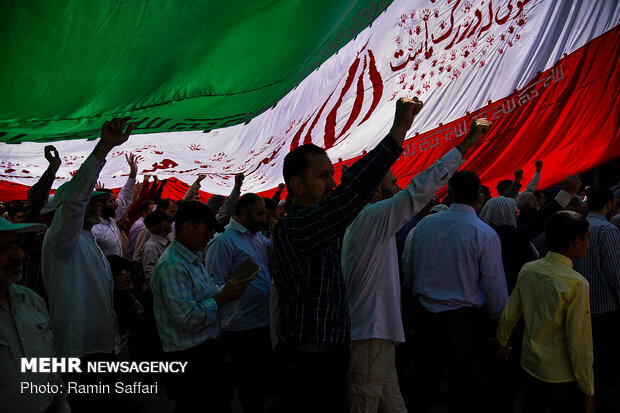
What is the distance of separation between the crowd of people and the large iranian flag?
0.29 m

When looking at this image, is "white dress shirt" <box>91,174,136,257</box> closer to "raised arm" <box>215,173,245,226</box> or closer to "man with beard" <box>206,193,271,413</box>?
"raised arm" <box>215,173,245,226</box>

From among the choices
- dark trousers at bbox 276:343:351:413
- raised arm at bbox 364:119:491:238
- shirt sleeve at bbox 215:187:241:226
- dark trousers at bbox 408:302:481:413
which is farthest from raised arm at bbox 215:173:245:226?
dark trousers at bbox 276:343:351:413

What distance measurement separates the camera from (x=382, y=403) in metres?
2.24

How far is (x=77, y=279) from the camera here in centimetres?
229

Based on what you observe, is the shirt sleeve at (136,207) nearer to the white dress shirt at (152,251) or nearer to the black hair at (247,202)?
the white dress shirt at (152,251)

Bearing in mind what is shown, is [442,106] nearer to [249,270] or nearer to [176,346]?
[249,270]

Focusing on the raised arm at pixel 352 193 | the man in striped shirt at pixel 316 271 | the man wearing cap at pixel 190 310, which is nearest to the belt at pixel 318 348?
the man in striped shirt at pixel 316 271

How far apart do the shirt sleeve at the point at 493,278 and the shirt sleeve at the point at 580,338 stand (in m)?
0.51

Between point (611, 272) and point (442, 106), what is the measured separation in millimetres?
2152

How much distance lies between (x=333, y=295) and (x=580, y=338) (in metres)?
1.18

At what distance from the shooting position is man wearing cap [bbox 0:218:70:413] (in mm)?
1525

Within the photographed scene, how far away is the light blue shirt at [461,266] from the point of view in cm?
259

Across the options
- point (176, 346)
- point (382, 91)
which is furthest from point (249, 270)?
point (382, 91)

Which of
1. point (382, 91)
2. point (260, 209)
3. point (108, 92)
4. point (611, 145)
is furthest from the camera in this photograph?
point (382, 91)
